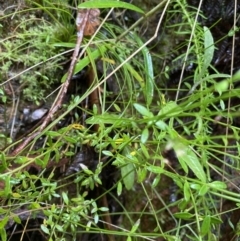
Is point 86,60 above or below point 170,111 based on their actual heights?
below

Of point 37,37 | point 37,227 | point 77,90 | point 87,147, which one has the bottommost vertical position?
point 37,227

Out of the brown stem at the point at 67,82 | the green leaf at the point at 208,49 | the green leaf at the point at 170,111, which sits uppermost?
the green leaf at the point at 170,111

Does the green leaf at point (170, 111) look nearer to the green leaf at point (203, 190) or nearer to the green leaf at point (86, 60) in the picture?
the green leaf at point (203, 190)

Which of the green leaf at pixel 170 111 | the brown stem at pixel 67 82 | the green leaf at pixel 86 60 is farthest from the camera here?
the green leaf at pixel 86 60

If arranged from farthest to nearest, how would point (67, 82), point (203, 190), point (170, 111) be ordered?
point (67, 82) < point (203, 190) < point (170, 111)

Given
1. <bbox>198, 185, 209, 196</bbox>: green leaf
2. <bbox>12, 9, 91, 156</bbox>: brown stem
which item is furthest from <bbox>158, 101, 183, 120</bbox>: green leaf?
<bbox>12, 9, 91, 156</bbox>: brown stem

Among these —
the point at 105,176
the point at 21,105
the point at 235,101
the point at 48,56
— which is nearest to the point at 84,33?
the point at 48,56

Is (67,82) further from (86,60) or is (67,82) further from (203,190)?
(203,190)

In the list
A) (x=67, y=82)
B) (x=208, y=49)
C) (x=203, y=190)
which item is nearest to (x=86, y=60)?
(x=67, y=82)

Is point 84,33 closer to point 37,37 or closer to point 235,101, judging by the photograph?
point 37,37

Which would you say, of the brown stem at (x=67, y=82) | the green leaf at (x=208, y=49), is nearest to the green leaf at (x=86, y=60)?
the brown stem at (x=67, y=82)

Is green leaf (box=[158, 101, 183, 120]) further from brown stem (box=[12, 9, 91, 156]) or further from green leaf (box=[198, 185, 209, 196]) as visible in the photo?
brown stem (box=[12, 9, 91, 156])
